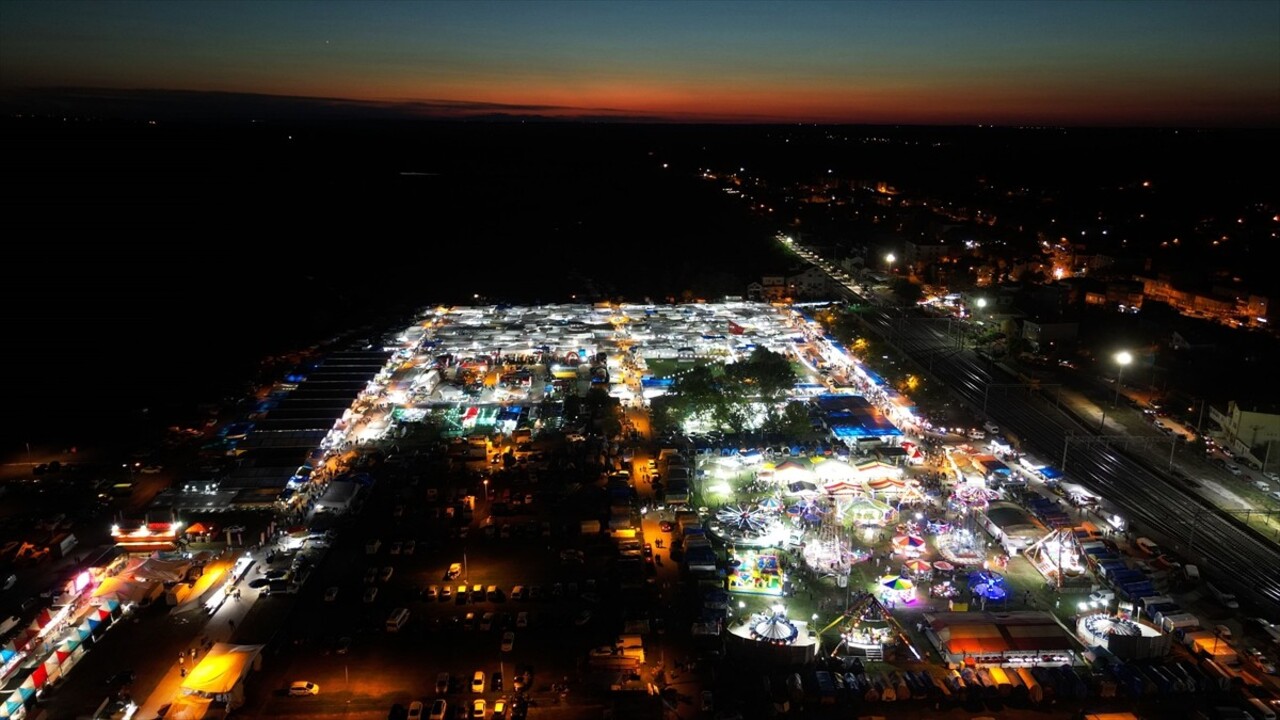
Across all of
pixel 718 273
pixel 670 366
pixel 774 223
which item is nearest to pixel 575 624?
pixel 670 366

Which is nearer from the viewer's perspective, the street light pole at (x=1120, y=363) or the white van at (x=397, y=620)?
the white van at (x=397, y=620)

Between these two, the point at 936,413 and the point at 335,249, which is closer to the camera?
the point at 936,413

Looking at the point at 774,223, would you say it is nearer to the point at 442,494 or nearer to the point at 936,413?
the point at 936,413

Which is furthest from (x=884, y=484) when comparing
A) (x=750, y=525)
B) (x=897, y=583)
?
(x=897, y=583)

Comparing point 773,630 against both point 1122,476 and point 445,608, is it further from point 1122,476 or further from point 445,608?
point 1122,476

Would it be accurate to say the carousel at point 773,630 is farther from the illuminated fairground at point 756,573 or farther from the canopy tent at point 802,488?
the canopy tent at point 802,488

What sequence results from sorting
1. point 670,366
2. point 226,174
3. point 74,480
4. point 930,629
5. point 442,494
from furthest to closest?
1. point 226,174
2. point 670,366
3. point 74,480
4. point 442,494
5. point 930,629

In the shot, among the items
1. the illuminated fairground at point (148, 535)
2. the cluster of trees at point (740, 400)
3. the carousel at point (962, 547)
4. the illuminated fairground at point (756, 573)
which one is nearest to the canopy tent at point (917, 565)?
the carousel at point (962, 547)
